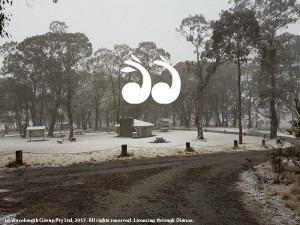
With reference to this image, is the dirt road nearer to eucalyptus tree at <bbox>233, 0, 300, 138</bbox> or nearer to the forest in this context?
the forest

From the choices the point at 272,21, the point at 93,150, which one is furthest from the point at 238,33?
the point at 93,150

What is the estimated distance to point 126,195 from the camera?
1007 cm

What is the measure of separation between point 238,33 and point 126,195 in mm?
27045

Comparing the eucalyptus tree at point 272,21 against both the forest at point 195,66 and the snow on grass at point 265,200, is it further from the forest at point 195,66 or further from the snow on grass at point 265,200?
the snow on grass at point 265,200

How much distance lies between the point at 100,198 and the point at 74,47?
4021cm

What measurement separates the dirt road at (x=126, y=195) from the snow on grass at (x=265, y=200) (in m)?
0.38

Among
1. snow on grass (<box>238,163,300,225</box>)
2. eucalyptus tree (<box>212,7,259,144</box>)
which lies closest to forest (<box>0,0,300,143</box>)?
eucalyptus tree (<box>212,7,259,144</box>)

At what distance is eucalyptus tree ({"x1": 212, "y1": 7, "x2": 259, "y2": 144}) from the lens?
1249 inches

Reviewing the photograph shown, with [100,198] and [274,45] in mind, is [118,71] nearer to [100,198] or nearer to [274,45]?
[274,45]

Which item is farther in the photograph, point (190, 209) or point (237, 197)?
point (237, 197)

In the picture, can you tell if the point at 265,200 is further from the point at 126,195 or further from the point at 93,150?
the point at 93,150

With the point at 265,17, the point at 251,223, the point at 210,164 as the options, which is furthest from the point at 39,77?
the point at 251,223

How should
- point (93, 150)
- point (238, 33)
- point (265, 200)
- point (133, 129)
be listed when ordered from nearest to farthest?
point (265, 200) → point (93, 150) → point (238, 33) → point (133, 129)

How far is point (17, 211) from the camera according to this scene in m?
8.22
